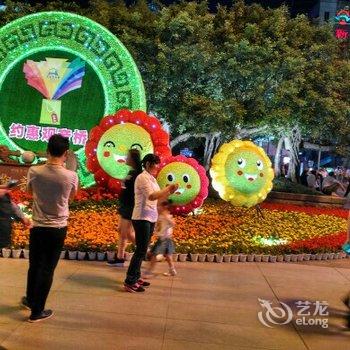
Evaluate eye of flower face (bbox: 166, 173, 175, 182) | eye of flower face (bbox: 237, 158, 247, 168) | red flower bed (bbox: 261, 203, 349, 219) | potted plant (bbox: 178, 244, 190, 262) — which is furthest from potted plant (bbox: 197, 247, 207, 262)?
red flower bed (bbox: 261, 203, 349, 219)

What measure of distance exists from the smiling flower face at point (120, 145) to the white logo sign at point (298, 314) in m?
6.69

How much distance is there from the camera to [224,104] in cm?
1855

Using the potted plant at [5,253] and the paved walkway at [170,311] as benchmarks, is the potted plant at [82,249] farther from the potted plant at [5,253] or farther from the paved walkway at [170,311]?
the potted plant at [5,253]

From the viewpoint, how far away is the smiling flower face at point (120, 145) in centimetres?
1259

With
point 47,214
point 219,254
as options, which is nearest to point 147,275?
point 219,254

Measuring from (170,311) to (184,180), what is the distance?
589cm

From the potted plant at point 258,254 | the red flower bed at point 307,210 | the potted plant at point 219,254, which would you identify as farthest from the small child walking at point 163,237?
the red flower bed at point 307,210

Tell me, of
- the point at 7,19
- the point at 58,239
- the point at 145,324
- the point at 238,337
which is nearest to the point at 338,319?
the point at 238,337

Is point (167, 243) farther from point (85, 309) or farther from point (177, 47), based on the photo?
point (177, 47)

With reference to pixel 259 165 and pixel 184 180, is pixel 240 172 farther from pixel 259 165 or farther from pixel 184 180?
pixel 184 180

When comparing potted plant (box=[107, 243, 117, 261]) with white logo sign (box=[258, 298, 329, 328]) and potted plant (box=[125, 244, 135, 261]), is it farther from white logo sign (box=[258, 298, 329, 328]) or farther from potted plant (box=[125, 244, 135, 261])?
white logo sign (box=[258, 298, 329, 328])

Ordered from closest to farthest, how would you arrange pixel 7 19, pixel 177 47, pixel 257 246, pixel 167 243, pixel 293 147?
pixel 167 243, pixel 257 246, pixel 177 47, pixel 7 19, pixel 293 147

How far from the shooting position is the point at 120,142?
41.3ft

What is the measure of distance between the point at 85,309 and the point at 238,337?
163 cm
